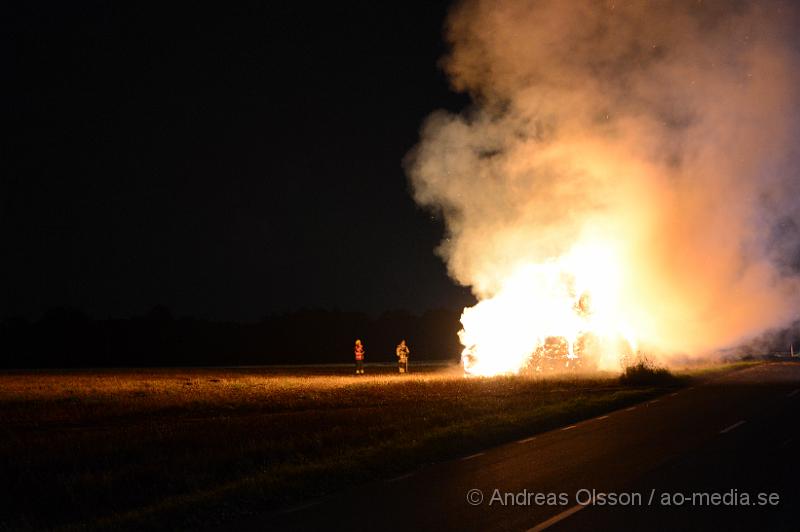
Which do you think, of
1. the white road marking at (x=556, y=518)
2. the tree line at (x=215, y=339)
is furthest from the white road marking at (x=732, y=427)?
the tree line at (x=215, y=339)

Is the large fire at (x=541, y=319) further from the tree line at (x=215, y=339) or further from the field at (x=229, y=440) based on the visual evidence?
the tree line at (x=215, y=339)

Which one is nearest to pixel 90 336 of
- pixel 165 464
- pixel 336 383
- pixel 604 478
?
pixel 336 383

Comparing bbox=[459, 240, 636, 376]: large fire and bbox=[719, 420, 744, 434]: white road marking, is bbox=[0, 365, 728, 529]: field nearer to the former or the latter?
bbox=[719, 420, 744, 434]: white road marking

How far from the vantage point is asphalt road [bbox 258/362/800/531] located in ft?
25.9

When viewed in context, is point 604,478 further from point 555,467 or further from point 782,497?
point 782,497

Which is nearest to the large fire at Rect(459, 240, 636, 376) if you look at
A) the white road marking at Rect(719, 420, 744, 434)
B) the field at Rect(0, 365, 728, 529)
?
the field at Rect(0, 365, 728, 529)

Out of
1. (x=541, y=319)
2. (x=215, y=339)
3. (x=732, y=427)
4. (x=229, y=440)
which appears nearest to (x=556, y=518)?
(x=732, y=427)

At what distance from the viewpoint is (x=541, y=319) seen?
3997cm

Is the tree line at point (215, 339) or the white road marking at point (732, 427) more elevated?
the tree line at point (215, 339)

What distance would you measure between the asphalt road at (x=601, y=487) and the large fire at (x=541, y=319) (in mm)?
24369

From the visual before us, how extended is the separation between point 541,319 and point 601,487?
1221 inches

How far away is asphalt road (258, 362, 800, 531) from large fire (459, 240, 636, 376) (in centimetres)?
2437

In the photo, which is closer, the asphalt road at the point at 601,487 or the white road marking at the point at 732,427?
the asphalt road at the point at 601,487

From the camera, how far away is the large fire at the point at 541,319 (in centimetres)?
3966
